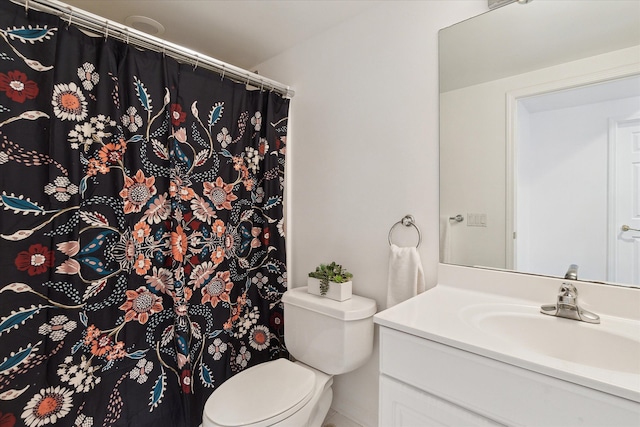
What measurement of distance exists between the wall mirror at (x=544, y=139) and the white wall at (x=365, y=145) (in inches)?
3.3

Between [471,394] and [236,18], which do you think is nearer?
[471,394]

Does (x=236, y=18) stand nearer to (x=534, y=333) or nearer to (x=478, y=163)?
(x=478, y=163)

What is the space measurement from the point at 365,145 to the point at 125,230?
3.90 feet

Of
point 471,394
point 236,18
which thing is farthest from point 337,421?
point 236,18

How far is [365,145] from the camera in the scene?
5.18ft

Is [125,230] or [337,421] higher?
[125,230]

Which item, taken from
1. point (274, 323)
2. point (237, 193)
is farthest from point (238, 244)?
point (274, 323)

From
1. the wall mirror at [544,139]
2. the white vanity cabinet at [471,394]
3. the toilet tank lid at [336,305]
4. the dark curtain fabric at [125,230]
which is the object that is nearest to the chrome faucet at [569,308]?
the wall mirror at [544,139]

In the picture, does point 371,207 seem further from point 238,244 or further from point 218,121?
point 218,121

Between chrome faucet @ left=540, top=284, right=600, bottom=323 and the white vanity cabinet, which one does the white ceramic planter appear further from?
chrome faucet @ left=540, top=284, right=600, bottom=323

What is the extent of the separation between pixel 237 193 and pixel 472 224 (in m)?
1.19

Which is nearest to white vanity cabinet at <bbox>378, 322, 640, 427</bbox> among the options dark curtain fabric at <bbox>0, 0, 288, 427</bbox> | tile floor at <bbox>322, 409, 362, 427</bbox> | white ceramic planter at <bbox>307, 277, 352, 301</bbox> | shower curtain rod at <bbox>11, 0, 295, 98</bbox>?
white ceramic planter at <bbox>307, 277, 352, 301</bbox>

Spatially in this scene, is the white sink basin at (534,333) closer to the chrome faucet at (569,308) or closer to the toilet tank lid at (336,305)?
the chrome faucet at (569,308)

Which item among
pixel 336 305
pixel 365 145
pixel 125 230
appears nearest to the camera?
pixel 125 230
